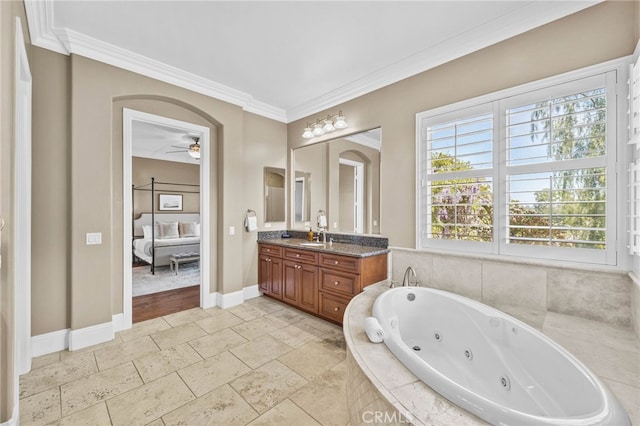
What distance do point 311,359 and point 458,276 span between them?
1529 mm

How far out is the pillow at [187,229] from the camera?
7.18 metres

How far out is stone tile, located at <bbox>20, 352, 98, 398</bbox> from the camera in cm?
200

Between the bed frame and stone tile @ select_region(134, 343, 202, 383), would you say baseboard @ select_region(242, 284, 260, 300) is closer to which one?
stone tile @ select_region(134, 343, 202, 383)

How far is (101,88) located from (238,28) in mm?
1546

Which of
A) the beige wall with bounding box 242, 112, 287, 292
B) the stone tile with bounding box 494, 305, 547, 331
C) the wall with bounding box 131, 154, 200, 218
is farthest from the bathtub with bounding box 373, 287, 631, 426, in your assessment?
the wall with bounding box 131, 154, 200, 218

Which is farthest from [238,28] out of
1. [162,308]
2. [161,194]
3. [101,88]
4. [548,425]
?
[161,194]

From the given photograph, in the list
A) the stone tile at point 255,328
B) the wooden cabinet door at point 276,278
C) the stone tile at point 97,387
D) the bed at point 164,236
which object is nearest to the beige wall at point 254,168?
the wooden cabinet door at point 276,278

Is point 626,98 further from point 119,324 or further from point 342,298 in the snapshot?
point 119,324

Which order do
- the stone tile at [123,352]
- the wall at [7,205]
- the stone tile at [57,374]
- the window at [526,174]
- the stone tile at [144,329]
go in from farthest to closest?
the stone tile at [144,329] < the stone tile at [123,352] < the stone tile at [57,374] < the window at [526,174] < the wall at [7,205]

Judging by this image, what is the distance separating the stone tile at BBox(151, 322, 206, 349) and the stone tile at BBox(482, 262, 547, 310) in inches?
111

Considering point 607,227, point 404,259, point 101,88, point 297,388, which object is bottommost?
point 297,388

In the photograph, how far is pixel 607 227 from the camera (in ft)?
6.07

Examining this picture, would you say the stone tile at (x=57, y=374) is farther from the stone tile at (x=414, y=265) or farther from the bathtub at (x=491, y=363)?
the stone tile at (x=414, y=265)

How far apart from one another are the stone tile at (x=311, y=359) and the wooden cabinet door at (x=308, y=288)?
0.66m
